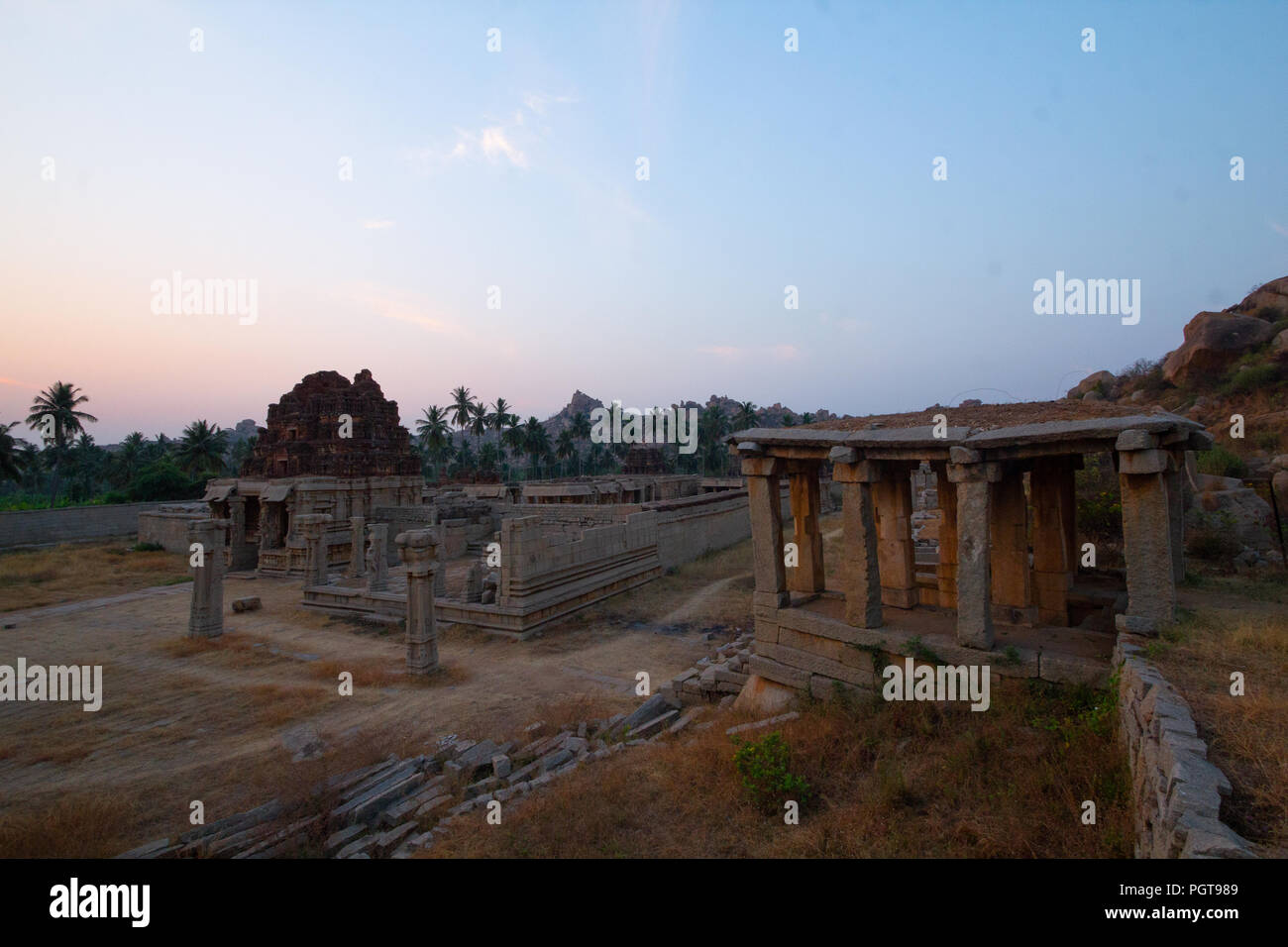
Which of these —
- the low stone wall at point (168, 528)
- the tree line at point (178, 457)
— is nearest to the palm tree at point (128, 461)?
Result: the tree line at point (178, 457)

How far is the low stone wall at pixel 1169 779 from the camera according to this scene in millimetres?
2977

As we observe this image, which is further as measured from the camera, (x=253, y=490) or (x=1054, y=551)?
(x=253, y=490)

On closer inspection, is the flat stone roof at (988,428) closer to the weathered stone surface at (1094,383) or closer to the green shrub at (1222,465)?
the green shrub at (1222,465)

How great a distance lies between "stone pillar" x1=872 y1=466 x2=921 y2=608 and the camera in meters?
9.31

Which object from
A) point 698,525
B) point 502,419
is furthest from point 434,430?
point 698,525

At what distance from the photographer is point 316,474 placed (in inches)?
1120

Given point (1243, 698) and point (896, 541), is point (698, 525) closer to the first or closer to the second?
point (896, 541)

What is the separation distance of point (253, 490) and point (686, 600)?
2063 cm

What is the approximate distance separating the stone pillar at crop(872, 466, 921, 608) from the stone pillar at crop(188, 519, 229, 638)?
1521cm

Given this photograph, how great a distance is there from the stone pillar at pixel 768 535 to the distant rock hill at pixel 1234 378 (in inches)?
627

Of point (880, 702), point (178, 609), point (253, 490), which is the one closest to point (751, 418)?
point (253, 490)

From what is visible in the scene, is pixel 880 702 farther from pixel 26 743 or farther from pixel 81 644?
pixel 81 644

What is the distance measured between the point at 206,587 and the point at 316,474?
14759mm
